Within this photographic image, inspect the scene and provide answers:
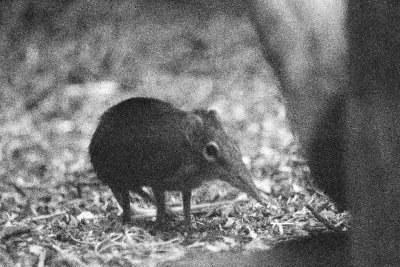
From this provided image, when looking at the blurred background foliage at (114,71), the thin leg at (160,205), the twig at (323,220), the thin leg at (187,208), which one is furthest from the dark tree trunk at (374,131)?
the blurred background foliage at (114,71)

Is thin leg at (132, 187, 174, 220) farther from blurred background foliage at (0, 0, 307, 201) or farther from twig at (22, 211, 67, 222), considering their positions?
blurred background foliage at (0, 0, 307, 201)

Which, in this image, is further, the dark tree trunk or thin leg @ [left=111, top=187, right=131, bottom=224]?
thin leg @ [left=111, top=187, right=131, bottom=224]

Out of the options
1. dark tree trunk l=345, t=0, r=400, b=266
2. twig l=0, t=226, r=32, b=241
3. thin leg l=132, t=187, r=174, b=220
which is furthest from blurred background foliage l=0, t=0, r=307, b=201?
dark tree trunk l=345, t=0, r=400, b=266

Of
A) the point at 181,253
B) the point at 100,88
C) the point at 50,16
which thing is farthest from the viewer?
the point at 50,16

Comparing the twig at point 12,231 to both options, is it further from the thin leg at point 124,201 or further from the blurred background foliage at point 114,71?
the blurred background foliage at point 114,71

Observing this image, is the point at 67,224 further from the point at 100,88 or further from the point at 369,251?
the point at 100,88

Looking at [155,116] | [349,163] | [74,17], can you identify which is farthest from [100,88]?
[349,163]
